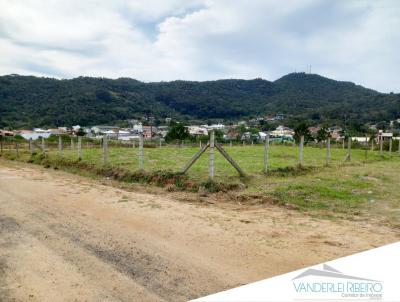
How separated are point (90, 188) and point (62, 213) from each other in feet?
10.5

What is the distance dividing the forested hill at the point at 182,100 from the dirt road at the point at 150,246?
91.0m

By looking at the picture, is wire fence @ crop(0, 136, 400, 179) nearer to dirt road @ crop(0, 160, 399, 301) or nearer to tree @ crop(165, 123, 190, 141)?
dirt road @ crop(0, 160, 399, 301)

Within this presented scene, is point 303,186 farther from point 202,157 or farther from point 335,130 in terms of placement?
point 335,130

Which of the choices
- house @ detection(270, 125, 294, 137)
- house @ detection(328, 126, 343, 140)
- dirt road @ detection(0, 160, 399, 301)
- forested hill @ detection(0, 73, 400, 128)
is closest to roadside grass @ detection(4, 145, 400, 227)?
dirt road @ detection(0, 160, 399, 301)

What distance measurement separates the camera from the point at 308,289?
4.38ft

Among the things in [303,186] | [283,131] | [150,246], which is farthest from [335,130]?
[150,246]

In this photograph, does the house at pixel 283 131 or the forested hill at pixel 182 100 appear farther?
the forested hill at pixel 182 100

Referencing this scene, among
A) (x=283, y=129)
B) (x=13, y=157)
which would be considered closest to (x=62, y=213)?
(x=13, y=157)

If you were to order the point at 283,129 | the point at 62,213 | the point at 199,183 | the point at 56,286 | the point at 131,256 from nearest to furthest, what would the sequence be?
1. the point at 56,286
2. the point at 131,256
3. the point at 62,213
4. the point at 199,183
5. the point at 283,129

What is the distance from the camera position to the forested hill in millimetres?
93375

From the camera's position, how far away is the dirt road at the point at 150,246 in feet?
12.3

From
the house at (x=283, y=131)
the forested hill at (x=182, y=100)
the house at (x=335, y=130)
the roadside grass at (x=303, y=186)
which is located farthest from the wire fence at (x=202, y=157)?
the forested hill at (x=182, y=100)

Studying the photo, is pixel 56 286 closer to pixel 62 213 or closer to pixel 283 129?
pixel 62 213

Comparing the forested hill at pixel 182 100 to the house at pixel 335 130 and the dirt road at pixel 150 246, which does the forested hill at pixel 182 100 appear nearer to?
the house at pixel 335 130
